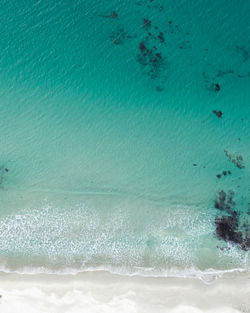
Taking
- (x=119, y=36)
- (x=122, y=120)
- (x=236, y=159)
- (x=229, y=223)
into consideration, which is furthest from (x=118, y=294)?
(x=119, y=36)

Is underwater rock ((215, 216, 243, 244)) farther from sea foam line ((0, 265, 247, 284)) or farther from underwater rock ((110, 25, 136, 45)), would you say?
underwater rock ((110, 25, 136, 45))

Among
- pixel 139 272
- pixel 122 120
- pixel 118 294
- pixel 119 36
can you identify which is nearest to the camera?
pixel 118 294

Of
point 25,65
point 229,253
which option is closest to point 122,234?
point 229,253

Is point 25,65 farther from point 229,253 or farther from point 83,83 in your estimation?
point 229,253

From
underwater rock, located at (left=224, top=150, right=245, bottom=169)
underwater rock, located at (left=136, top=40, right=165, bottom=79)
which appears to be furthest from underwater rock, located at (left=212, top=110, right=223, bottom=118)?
underwater rock, located at (left=136, top=40, right=165, bottom=79)

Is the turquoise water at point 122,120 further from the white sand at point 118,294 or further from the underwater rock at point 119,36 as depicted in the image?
the white sand at point 118,294

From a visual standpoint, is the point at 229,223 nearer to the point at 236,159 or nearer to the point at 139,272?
the point at 236,159

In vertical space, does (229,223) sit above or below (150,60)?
below

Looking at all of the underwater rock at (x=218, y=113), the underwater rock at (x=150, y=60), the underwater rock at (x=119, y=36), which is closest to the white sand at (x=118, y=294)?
the underwater rock at (x=218, y=113)
